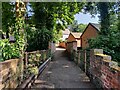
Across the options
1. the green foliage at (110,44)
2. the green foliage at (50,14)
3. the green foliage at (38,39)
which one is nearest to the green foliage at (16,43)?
the green foliage at (110,44)

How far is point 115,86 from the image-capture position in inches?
212

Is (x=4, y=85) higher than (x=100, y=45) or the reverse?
the reverse

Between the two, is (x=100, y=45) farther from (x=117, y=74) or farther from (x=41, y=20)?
(x=41, y=20)

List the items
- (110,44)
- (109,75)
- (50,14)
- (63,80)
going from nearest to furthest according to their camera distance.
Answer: (109,75)
(63,80)
(110,44)
(50,14)

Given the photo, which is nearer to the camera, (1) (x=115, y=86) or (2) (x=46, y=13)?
(1) (x=115, y=86)

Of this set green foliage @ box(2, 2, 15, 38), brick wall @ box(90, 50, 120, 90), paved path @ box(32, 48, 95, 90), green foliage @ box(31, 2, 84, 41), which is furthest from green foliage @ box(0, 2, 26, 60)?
green foliage @ box(31, 2, 84, 41)

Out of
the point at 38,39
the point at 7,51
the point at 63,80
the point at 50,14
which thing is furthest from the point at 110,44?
the point at 50,14

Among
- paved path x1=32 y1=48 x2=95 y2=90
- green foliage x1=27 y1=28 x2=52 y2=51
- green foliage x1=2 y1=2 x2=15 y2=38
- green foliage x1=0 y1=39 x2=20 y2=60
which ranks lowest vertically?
paved path x1=32 y1=48 x2=95 y2=90

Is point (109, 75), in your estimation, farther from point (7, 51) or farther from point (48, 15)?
point (48, 15)

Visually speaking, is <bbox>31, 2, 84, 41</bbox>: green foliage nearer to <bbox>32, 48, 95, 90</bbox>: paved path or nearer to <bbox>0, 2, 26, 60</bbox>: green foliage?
<bbox>32, 48, 95, 90</bbox>: paved path

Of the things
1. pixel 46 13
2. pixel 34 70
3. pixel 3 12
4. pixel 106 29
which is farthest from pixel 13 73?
pixel 46 13

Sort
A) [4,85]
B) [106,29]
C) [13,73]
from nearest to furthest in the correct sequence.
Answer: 1. [4,85]
2. [13,73]
3. [106,29]

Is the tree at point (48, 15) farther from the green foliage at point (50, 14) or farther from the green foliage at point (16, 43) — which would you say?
the green foliage at point (16, 43)

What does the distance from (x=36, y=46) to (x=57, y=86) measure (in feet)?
50.0
